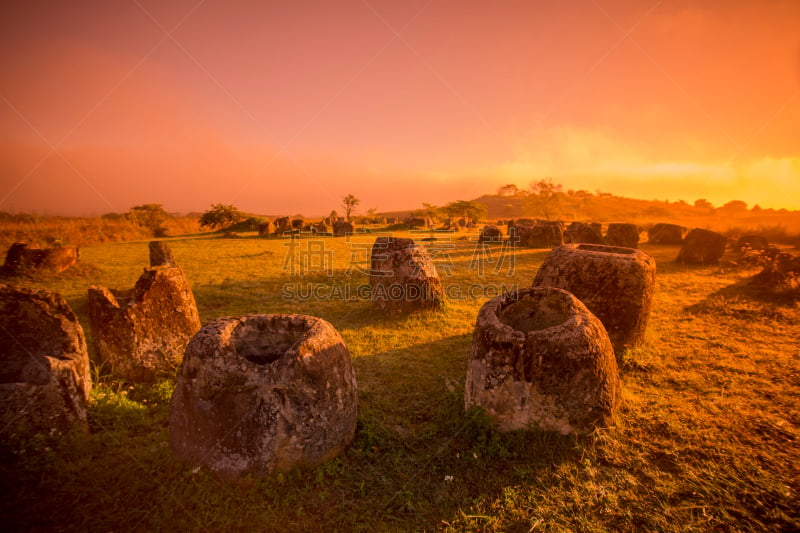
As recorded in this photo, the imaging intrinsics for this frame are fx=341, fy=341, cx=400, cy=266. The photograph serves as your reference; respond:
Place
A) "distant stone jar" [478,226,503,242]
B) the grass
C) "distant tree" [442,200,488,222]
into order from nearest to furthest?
the grass, "distant stone jar" [478,226,503,242], "distant tree" [442,200,488,222]

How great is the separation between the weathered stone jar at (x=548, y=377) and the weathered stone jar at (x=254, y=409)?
1.80m

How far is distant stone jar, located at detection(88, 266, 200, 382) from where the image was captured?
17.0 ft

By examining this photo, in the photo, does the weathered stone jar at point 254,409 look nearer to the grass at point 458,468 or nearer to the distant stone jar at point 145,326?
the grass at point 458,468

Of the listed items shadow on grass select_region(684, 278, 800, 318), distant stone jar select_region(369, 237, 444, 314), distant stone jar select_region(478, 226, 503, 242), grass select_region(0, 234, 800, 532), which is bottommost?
grass select_region(0, 234, 800, 532)

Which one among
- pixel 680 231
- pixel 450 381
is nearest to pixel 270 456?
pixel 450 381

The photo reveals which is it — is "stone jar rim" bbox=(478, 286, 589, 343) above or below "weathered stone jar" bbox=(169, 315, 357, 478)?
above

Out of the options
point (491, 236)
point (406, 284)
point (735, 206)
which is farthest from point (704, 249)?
point (735, 206)

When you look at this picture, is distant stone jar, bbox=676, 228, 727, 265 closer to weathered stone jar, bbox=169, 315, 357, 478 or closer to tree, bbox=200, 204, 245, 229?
weathered stone jar, bbox=169, 315, 357, 478

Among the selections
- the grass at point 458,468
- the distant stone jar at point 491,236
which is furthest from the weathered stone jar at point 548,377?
the distant stone jar at point 491,236

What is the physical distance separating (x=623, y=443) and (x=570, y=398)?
2.86 ft

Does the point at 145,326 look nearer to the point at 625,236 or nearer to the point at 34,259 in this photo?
the point at 34,259

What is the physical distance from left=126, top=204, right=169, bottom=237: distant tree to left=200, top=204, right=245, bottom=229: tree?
3.37 meters

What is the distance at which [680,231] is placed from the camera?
22.7 meters

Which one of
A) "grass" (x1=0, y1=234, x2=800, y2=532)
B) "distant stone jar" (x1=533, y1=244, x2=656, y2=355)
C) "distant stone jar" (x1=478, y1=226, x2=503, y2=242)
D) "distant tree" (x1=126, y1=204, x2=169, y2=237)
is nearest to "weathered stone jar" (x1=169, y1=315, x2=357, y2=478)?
"grass" (x1=0, y1=234, x2=800, y2=532)
